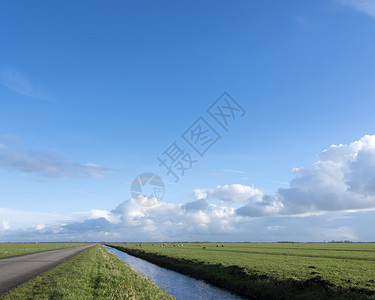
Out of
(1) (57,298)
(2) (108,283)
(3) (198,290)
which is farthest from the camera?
(3) (198,290)

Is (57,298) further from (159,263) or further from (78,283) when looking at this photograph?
(159,263)

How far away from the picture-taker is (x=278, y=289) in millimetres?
24812

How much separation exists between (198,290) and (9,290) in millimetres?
18360

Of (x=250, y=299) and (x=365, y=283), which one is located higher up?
(x=365, y=283)

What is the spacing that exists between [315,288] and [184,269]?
90.6 ft

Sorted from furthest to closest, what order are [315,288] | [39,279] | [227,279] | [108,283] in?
[227,279]
[39,279]
[108,283]
[315,288]

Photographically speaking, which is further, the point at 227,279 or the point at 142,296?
the point at 227,279

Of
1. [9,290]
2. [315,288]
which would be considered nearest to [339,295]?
[315,288]

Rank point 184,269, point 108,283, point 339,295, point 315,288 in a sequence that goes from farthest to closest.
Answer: point 184,269 → point 108,283 → point 315,288 → point 339,295

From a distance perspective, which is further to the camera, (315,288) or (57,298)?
(315,288)

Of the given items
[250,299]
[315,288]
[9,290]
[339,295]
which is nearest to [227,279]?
[250,299]

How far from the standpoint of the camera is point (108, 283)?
80.9 feet

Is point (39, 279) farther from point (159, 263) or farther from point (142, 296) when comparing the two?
point (159, 263)

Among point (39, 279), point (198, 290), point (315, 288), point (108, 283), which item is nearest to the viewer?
point (315, 288)
